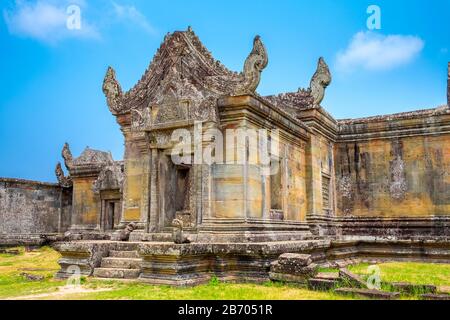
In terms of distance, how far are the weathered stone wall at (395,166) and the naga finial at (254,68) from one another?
24.3 ft

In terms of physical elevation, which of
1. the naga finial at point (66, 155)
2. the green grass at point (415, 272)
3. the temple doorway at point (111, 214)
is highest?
the naga finial at point (66, 155)

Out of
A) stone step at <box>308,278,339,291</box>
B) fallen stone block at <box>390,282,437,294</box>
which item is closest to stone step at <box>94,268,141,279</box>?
stone step at <box>308,278,339,291</box>

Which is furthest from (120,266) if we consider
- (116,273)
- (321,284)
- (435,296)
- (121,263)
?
(435,296)

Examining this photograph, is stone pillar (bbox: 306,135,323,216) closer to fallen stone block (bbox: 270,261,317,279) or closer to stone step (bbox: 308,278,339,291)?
fallen stone block (bbox: 270,261,317,279)

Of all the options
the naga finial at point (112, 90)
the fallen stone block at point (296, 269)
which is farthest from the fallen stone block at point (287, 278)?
the naga finial at point (112, 90)

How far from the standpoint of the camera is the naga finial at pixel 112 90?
47.2 ft

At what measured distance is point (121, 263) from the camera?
1087 cm

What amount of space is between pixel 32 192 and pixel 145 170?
14310 millimetres

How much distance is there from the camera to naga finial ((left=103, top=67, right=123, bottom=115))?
14.4 metres

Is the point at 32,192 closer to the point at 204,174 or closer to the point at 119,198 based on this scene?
the point at 119,198

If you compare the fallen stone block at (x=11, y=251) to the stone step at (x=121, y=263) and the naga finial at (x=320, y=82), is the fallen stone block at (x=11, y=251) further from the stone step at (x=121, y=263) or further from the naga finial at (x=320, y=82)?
the naga finial at (x=320, y=82)

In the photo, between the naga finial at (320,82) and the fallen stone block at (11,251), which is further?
the fallen stone block at (11,251)

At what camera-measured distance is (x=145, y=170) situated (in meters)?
12.5

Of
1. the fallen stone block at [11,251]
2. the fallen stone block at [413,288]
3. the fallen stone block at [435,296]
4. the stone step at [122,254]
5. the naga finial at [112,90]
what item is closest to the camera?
the fallen stone block at [435,296]
